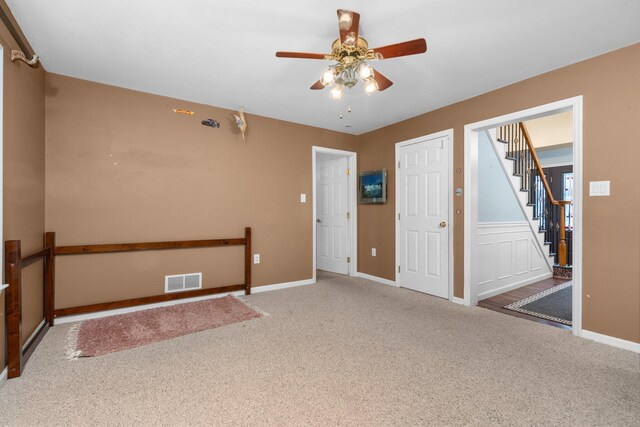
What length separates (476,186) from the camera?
3.42 metres

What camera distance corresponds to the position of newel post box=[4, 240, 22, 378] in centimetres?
188

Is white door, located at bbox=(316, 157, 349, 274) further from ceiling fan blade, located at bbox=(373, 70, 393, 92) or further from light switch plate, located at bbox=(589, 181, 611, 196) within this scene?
light switch plate, located at bbox=(589, 181, 611, 196)

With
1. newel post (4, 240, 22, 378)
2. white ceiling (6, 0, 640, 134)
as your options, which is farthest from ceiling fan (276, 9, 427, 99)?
newel post (4, 240, 22, 378)

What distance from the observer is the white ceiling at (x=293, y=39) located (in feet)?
6.28

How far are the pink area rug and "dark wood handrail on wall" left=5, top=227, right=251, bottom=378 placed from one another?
137mm

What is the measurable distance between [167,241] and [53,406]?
6.16 feet

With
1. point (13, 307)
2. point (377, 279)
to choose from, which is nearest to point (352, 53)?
point (13, 307)


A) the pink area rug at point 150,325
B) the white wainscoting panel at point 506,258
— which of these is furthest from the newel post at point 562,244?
the pink area rug at point 150,325

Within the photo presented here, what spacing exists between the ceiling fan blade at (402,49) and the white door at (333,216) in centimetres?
307

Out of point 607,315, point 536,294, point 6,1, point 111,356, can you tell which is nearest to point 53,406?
point 111,356

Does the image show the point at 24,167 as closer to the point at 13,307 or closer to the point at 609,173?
the point at 13,307

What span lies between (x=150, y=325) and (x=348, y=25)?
2.94m

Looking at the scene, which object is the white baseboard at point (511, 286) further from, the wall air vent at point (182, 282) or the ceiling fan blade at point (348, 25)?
the wall air vent at point (182, 282)

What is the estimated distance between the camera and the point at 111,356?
7.19ft
